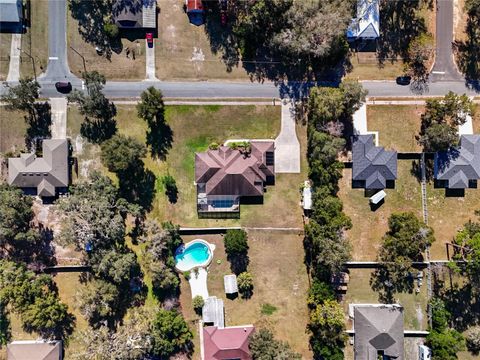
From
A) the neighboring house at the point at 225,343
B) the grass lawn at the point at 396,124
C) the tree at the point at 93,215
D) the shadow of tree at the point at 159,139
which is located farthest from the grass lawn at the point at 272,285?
the grass lawn at the point at 396,124

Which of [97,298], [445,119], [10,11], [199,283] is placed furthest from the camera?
[199,283]

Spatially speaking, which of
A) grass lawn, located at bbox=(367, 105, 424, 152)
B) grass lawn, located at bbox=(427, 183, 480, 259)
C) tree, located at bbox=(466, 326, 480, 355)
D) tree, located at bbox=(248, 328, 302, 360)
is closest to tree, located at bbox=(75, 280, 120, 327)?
tree, located at bbox=(248, 328, 302, 360)

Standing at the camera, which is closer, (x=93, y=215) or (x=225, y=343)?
(x=93, y=215)

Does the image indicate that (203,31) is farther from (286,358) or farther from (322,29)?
(286,358)

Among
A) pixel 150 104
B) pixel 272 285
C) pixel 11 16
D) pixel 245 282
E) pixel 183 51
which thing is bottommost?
pixel 272 285

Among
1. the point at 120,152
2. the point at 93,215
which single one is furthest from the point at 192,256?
the point at 120,152

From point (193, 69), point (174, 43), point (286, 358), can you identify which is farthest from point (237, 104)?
point (286, 358)

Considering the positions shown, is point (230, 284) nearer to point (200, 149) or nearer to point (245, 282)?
point (245, 282)
